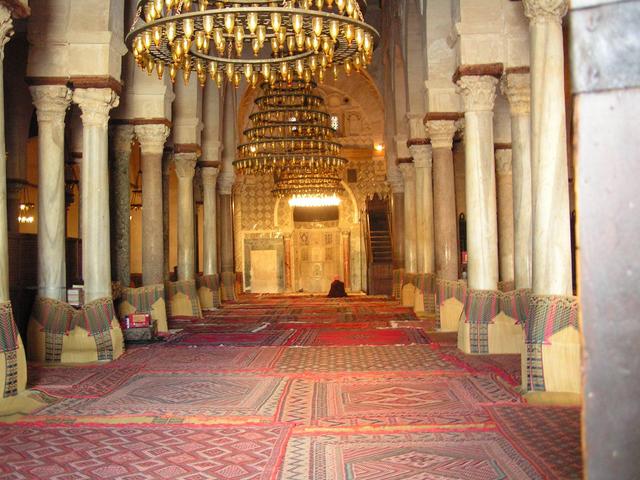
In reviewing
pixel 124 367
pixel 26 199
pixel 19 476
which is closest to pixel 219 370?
pixel 124 367

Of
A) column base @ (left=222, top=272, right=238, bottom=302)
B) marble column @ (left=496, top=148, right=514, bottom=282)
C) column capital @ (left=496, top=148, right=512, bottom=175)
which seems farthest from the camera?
column base @ (left=222, top=272, right=238, bottom=302)

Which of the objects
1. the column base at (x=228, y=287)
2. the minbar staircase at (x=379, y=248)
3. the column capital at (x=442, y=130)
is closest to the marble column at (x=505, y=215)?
the column capital at (x=442, y=130)

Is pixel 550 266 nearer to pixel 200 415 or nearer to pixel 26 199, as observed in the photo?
pixel 200 415

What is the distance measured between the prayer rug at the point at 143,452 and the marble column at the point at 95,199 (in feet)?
11.3

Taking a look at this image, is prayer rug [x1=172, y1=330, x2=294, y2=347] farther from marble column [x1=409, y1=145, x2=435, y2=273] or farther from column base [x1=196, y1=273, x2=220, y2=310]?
column base [x1=196, y1=273, x2=220, y2=310]

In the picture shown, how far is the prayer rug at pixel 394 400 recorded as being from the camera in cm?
474

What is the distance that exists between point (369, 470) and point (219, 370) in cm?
364

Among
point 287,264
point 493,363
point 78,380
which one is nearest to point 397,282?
point 287,264

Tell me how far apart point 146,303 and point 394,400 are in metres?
6.11

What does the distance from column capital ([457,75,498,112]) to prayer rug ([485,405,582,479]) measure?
4.23 meters

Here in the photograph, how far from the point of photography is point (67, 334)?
766 centimetres

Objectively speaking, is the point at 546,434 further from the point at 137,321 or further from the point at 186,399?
Result: the point at 137,321

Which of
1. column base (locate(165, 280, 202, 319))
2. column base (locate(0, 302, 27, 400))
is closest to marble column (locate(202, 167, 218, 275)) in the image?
column base (locate(165, 280, 202, 319))

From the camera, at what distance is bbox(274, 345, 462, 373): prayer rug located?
693 centimetres
